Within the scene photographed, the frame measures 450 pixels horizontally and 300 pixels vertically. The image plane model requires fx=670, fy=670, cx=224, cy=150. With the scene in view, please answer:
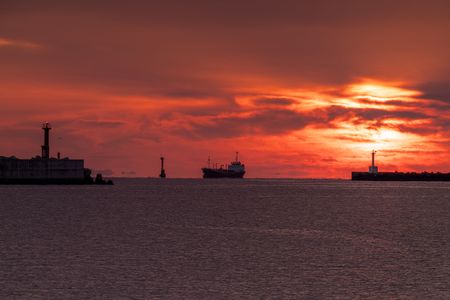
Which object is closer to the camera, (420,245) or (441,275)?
(441,275)

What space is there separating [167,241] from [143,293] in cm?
2414

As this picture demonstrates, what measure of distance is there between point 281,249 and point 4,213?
59.1 m

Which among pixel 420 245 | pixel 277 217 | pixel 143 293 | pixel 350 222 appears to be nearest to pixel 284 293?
pixel 143 293

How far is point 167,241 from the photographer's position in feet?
183

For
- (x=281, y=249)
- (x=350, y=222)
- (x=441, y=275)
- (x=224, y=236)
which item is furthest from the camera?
(x=350, y=222)

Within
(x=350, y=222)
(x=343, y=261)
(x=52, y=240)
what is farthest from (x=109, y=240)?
(x=350, y=222)

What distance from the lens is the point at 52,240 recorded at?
56.1 meters

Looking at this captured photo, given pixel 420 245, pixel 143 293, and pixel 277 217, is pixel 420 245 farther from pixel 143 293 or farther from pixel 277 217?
pixel 277 217

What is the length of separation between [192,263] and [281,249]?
9921mm

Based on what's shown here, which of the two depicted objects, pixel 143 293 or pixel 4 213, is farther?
pixel 4 213

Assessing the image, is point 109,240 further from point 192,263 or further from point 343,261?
point 343,261

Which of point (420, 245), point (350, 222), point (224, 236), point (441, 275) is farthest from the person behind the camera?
point (350, 222)

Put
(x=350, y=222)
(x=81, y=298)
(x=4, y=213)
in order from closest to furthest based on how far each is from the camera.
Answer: (x=81, y=298) → (x=350, y=222) → (x=4, y=213)

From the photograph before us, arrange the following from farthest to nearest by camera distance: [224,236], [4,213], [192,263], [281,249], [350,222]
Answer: [4,213] → [350,222] → [224,236] → [281,249] → [192,263]
